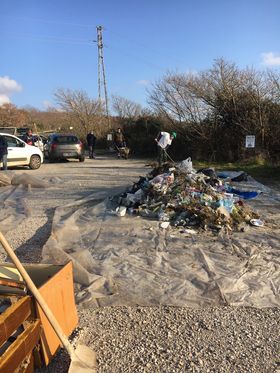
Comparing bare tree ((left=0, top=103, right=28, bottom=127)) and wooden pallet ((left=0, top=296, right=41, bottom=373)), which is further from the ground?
bare tree ((left=0, top=103, right=28, bottom=127))

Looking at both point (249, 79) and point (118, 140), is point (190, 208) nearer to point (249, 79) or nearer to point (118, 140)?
point (249, 79)

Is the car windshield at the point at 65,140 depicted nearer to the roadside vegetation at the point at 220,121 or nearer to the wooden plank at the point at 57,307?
the roadside vegetation at the point at 220,121

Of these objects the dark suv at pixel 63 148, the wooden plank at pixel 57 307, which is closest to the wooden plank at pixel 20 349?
the wooden plank at pixel 57 307

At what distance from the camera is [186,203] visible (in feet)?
26.4

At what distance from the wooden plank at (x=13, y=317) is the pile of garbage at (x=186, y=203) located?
458 cm

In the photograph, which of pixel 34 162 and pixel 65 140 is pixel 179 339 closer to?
pixel 34 162

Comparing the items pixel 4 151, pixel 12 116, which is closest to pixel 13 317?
pixel 4 151

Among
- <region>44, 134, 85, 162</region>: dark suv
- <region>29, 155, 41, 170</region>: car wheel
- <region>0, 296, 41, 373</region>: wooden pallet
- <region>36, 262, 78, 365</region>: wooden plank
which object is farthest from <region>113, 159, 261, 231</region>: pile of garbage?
<region>44, 134, 85, 162</region>: dark suv

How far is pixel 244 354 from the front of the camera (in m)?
3.49

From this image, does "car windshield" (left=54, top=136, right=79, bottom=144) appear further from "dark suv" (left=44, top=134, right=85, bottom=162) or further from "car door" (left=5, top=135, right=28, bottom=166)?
"car door" (left=5, top=135, right=28, bottom=166)

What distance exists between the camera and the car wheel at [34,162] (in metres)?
18.6

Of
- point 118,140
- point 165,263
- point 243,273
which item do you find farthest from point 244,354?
point 118,140

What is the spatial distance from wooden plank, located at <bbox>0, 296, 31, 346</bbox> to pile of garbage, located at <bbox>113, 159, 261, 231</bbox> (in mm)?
4575

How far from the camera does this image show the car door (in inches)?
696
